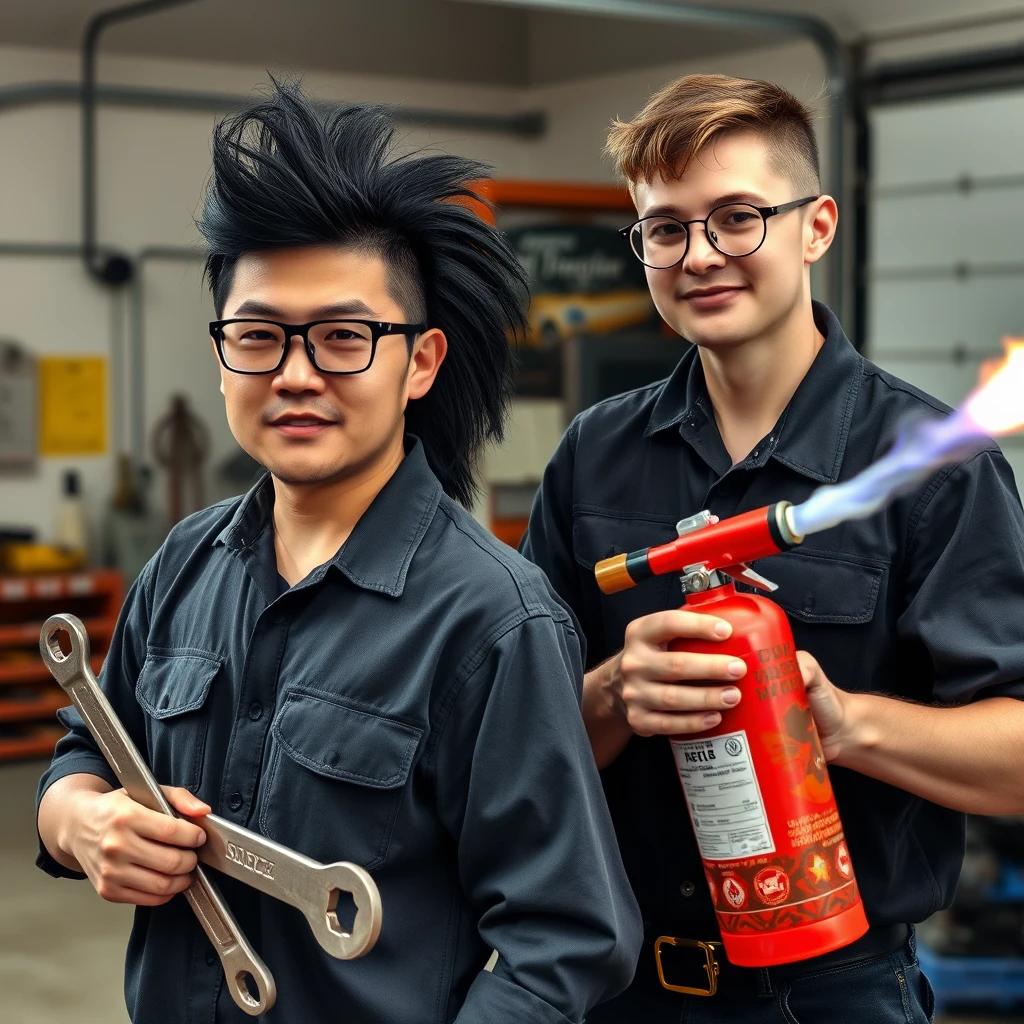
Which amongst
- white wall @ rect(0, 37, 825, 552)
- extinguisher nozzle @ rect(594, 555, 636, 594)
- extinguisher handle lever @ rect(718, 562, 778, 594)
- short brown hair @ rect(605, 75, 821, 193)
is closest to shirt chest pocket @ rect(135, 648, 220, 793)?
extinguisher nozzle @ rect(594, 555, 636, 594)

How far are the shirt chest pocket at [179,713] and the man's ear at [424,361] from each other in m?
0.32

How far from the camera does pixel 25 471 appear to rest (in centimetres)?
672

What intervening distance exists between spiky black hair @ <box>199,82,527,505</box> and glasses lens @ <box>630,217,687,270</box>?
14 cm

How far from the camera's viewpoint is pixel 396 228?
4.54 feet

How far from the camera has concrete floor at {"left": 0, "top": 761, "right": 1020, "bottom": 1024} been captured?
398 centimetres

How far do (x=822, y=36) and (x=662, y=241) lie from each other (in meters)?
4.85

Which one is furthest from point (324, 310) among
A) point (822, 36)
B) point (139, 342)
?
point (139, 342)

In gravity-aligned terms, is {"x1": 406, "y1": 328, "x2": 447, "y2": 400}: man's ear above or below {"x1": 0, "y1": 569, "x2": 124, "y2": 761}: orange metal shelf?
above

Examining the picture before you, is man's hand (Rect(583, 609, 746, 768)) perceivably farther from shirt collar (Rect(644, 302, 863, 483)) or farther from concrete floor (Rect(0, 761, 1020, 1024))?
concrete floor (Rect(0, 761, 1020, 1024))

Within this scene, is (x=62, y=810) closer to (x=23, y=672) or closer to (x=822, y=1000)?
(x=822, y=1000)

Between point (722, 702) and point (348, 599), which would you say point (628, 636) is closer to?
point (722, 702)

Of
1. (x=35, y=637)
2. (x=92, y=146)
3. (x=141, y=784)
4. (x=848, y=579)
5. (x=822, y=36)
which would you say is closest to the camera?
(x=141, y=784)

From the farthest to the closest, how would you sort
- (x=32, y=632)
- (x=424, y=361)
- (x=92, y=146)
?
(x=92, y=146) < (x=32, y=632) < (x=424, y=361)

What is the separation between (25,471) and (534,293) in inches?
101
